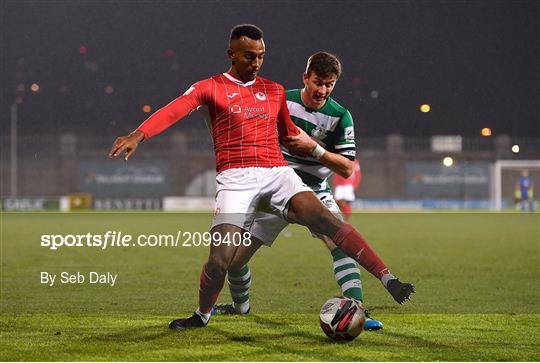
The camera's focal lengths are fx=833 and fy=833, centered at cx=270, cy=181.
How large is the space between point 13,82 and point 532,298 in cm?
2630

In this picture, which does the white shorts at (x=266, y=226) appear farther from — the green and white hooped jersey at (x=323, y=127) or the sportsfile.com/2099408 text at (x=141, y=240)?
the green and white hooped jersey at (x=323, y=127)

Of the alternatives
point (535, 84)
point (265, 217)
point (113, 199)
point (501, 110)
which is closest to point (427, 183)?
point (501, 110)

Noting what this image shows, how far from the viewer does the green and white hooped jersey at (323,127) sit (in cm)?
709

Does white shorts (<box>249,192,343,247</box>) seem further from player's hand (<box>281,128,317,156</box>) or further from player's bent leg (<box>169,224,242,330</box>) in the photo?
player's hand (<box>281,128,317,156</box>)

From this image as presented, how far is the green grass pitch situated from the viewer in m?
5.71

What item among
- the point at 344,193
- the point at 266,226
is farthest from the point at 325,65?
the point at 344,193

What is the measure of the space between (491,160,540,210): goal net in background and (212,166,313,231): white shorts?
116 ft

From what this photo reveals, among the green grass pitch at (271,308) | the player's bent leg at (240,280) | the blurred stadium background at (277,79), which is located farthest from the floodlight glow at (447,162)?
the player's bent leg at (240,280)

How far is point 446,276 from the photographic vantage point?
449 inches

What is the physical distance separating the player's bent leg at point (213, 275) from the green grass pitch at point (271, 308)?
0.42 ft

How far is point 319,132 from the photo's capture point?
23.5 feet

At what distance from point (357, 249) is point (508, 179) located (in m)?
37.5

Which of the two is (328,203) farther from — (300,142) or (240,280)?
(240,280)

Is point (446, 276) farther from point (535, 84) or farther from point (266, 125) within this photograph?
point (535, 84)
